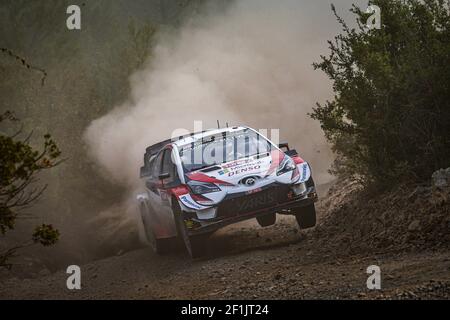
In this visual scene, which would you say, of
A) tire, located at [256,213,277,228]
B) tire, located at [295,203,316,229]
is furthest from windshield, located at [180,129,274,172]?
tire, located at [256,213,277,228]

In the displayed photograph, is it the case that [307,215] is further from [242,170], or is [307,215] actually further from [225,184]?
[225,184]

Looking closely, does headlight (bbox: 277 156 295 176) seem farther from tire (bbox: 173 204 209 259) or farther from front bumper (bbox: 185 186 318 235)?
tire (bbox: 173 204 209 259)

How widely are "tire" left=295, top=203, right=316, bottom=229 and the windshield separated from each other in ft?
3.49

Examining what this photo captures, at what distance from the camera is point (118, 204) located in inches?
867

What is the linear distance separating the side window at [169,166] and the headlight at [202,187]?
629 millimetres

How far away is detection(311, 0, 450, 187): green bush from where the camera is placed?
376 inches

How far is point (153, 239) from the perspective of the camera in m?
12.1

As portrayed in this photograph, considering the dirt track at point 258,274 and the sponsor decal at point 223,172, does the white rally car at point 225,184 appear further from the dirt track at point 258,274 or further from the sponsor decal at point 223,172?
the dirt track at point 258,274

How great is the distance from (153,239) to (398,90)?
5.23 metres

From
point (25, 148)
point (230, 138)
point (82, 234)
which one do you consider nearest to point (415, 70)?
point (230, 138)

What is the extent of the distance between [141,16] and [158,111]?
32509 millimetres
